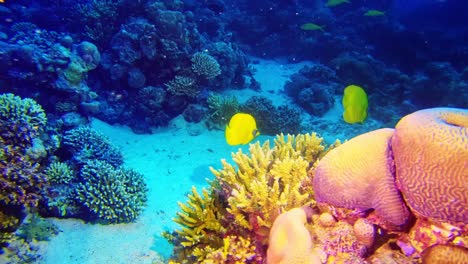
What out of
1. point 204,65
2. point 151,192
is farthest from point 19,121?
point 204,65

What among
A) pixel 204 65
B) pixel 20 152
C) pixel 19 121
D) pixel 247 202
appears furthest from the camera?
pixel 204 65

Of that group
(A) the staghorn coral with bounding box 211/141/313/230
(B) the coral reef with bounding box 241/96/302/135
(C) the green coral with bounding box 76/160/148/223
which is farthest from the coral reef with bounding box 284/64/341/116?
(A) the staghorn coral with bounding box 211/141/313/230

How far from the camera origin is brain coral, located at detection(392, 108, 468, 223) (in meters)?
1.64

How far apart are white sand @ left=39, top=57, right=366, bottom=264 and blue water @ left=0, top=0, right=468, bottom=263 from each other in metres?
0.18

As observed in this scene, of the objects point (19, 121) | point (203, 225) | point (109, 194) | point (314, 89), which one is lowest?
point (109, 194)

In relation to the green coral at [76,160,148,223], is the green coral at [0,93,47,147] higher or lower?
higher

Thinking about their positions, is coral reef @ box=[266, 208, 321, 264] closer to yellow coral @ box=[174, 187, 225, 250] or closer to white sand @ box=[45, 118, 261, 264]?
yellow coral @ box=[174, 187, 225, 250]

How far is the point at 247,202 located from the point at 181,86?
6.54 m

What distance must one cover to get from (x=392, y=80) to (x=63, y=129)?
1322 centimetres

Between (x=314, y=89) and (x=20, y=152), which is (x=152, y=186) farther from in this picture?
(x=314, y=89)

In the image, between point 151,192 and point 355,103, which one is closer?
point 355,103

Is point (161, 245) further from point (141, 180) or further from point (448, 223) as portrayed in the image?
point (448, 223)

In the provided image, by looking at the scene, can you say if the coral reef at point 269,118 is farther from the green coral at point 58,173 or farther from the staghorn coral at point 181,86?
the green coral at point 58,173

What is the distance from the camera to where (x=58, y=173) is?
5.12m
